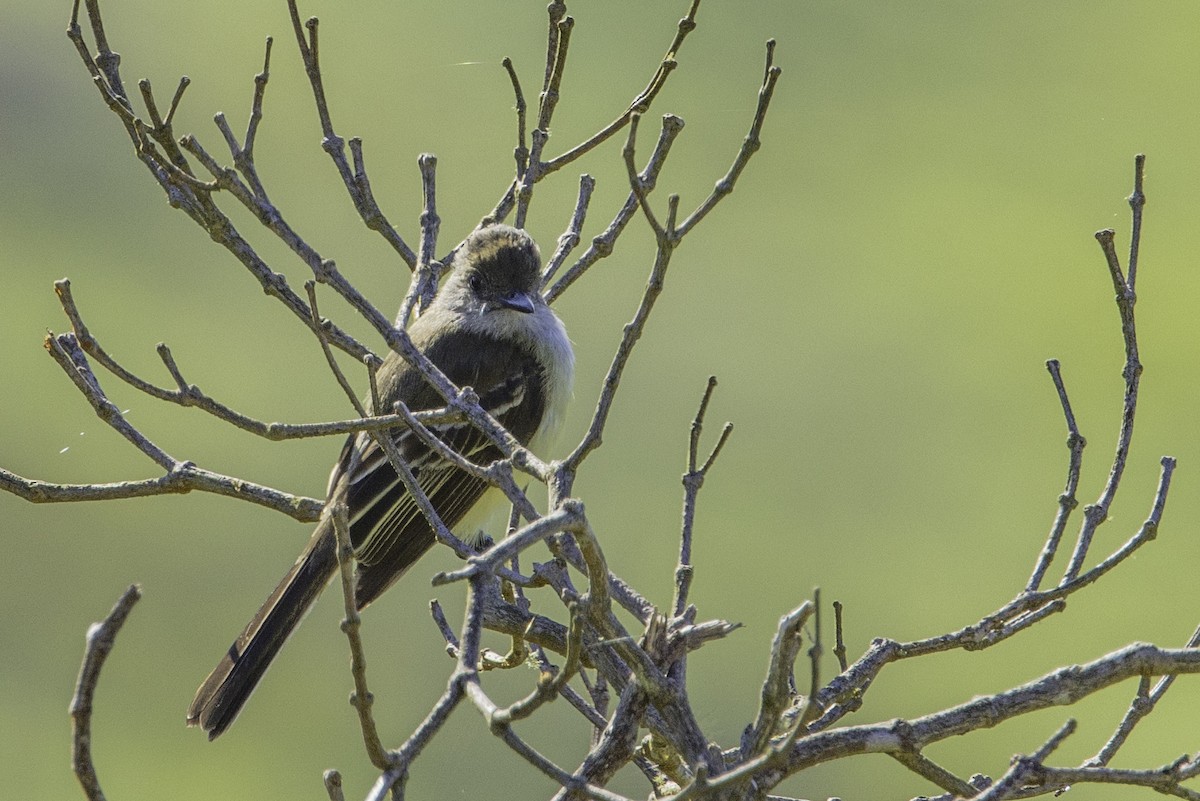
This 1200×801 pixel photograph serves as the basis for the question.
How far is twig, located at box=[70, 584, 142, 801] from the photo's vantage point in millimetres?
1534

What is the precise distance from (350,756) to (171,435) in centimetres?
285

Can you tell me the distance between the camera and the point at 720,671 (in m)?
7.88

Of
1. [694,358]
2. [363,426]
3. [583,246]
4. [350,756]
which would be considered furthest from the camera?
[583,246]

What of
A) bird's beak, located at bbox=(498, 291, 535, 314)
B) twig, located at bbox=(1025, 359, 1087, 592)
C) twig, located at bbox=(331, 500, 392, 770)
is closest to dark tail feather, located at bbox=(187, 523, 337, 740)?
bird's beak, located at bbox=(498, 291, 535, 314)

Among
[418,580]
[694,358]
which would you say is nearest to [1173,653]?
[418,580]

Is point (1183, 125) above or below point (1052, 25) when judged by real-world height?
below

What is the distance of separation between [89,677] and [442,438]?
11.2 feet

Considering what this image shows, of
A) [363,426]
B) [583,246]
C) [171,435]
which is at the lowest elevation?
[363,426]

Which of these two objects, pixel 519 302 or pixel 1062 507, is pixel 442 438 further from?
pixel 1062 507

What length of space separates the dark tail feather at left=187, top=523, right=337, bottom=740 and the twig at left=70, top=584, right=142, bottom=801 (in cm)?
263

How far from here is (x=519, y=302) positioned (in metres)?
4.91

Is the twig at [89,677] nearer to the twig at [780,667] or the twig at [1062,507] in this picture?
the twig at [780,667]

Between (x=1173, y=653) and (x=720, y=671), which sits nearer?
(x=1173, y=653)

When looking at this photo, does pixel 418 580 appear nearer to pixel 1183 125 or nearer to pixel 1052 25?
pixel 1183 125
